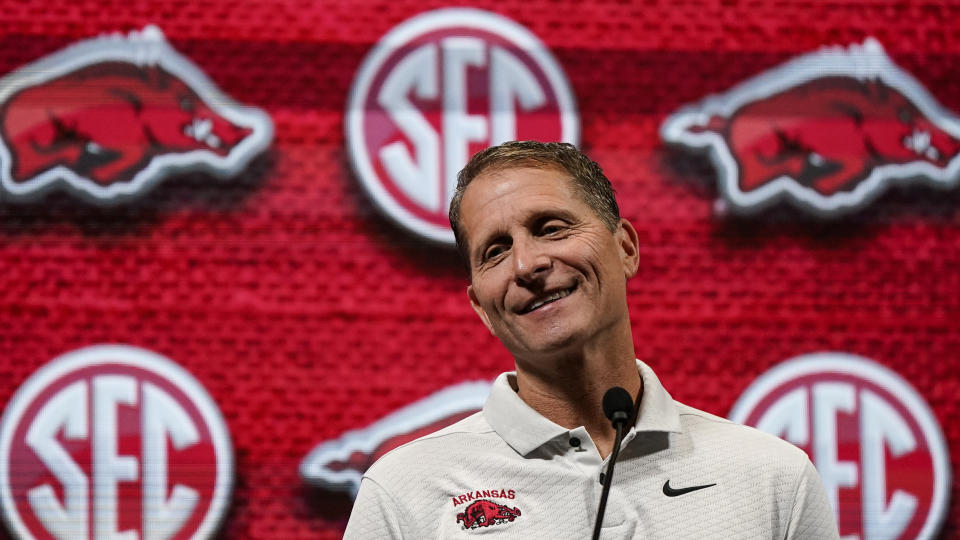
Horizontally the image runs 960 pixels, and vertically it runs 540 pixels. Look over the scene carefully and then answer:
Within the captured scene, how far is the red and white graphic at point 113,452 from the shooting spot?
2363 mm

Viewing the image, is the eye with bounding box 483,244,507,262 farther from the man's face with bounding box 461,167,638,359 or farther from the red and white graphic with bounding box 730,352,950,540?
the red and white graphic with bounding box 730,352,950,540

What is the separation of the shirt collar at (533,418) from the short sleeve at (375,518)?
16 centimetres

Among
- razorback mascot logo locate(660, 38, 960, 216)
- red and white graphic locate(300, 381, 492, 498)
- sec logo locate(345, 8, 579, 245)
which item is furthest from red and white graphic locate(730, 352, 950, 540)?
sec logo locate(345, 8, 579, 245)

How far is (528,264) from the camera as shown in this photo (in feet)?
→ 4.08

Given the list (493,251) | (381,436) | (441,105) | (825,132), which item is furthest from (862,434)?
(493,251)

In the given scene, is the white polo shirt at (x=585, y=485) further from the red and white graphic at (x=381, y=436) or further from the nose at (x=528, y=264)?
the red and white graphic at (x=381, y=436)

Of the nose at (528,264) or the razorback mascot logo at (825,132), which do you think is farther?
the razorback mascot logo at (825,132)

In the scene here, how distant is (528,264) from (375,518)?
364 millimetres

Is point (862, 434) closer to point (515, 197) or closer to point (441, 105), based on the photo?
point (441, 105)

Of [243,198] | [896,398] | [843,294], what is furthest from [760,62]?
[243,198]

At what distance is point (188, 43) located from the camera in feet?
8.27

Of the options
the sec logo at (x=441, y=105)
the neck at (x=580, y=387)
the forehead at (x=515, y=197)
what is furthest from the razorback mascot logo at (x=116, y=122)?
the neck at (x=580, y=387)

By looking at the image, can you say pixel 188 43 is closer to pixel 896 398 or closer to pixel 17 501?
pixel 17 501

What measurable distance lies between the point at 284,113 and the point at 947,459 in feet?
5.98
